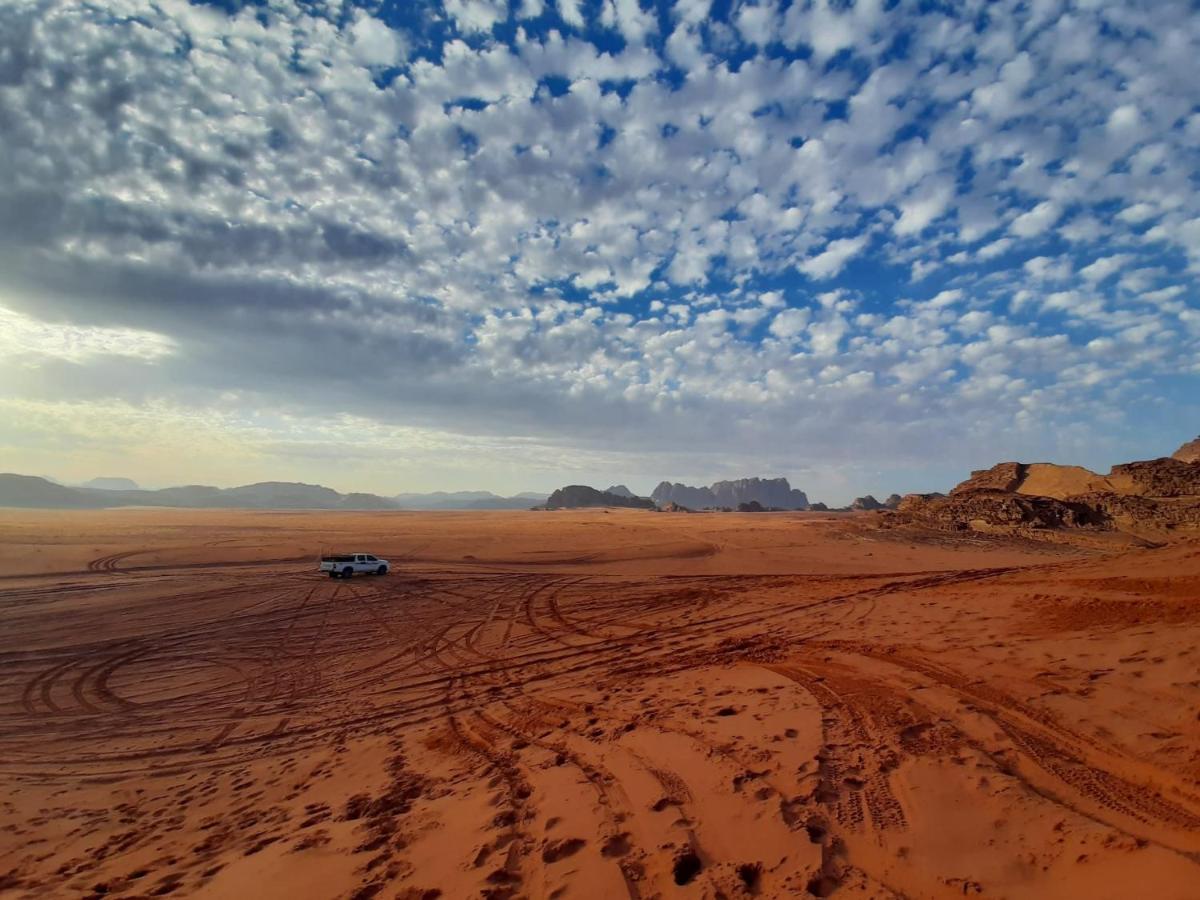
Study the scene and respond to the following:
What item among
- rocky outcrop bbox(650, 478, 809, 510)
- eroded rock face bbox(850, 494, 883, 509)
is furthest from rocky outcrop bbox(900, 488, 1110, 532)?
rocky outcrop bbox(650, 478, 809, 510)

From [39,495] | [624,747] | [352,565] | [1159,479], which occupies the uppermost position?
[1159,479]

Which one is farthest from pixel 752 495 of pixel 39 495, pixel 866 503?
pixel 39 495

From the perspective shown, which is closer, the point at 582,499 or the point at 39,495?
the point at 582,499

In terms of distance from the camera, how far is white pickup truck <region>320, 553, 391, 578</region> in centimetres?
2361

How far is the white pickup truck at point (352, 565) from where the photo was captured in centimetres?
2361

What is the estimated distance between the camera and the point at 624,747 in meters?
6.43

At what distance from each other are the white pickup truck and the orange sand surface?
652cm

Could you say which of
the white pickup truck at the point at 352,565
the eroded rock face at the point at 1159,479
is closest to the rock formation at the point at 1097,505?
the eroded rock face at the point at 1159,479

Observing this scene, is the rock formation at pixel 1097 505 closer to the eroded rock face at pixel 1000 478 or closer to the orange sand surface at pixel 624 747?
the eroded rock face at pixel 1000 478

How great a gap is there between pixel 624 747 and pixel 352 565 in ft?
67.4

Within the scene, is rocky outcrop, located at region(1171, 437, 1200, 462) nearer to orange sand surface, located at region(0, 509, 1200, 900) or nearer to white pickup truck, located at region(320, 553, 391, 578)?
orange sand surface, located at region(0, 509, 1200, 900)

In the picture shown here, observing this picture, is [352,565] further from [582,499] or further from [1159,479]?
[582,499]

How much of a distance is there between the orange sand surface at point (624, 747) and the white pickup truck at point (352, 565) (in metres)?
6.52

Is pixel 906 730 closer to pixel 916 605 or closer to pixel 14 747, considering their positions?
pixel 916 605
